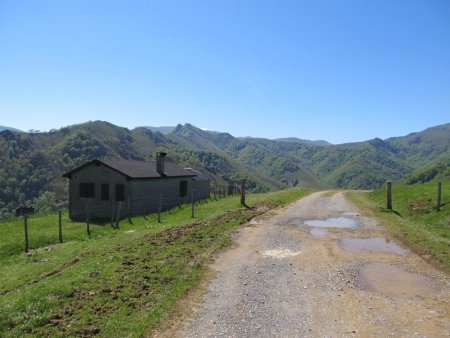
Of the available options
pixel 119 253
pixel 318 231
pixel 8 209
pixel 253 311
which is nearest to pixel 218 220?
pixel 318 231

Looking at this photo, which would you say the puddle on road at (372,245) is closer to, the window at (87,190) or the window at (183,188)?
the window at (183,188)

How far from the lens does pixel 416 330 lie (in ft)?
28.6


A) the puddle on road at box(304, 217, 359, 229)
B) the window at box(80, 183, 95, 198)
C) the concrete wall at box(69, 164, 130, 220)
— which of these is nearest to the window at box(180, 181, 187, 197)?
the concrete wall at box(69, 164, 130, 220)

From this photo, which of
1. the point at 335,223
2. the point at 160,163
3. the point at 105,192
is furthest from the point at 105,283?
the point at 160,163

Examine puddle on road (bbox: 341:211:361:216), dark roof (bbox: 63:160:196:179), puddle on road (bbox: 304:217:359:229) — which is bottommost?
puddle on road (bbox: 304:217:359:229)

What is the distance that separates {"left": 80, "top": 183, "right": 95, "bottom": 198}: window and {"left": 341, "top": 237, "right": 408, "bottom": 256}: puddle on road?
1203 inches

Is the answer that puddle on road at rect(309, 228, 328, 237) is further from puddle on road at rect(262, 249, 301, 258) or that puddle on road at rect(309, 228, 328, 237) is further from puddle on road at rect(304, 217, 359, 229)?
puddle on road at rect(262, 249, 301, 258)

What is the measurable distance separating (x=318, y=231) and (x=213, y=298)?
11.1 meters

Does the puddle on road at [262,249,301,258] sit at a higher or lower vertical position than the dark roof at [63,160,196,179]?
lower

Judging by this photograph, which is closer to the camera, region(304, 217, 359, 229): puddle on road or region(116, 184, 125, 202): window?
region(304, 217, 359, 229): puddle on road

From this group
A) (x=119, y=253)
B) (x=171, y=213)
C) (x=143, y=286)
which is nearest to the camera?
(x=143, y=286)

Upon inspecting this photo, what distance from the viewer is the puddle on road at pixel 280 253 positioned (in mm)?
15578

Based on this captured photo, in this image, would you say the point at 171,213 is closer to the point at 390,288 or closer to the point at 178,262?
the point at 178,262

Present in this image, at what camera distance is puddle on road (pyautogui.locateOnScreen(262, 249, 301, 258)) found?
15.6 metres
